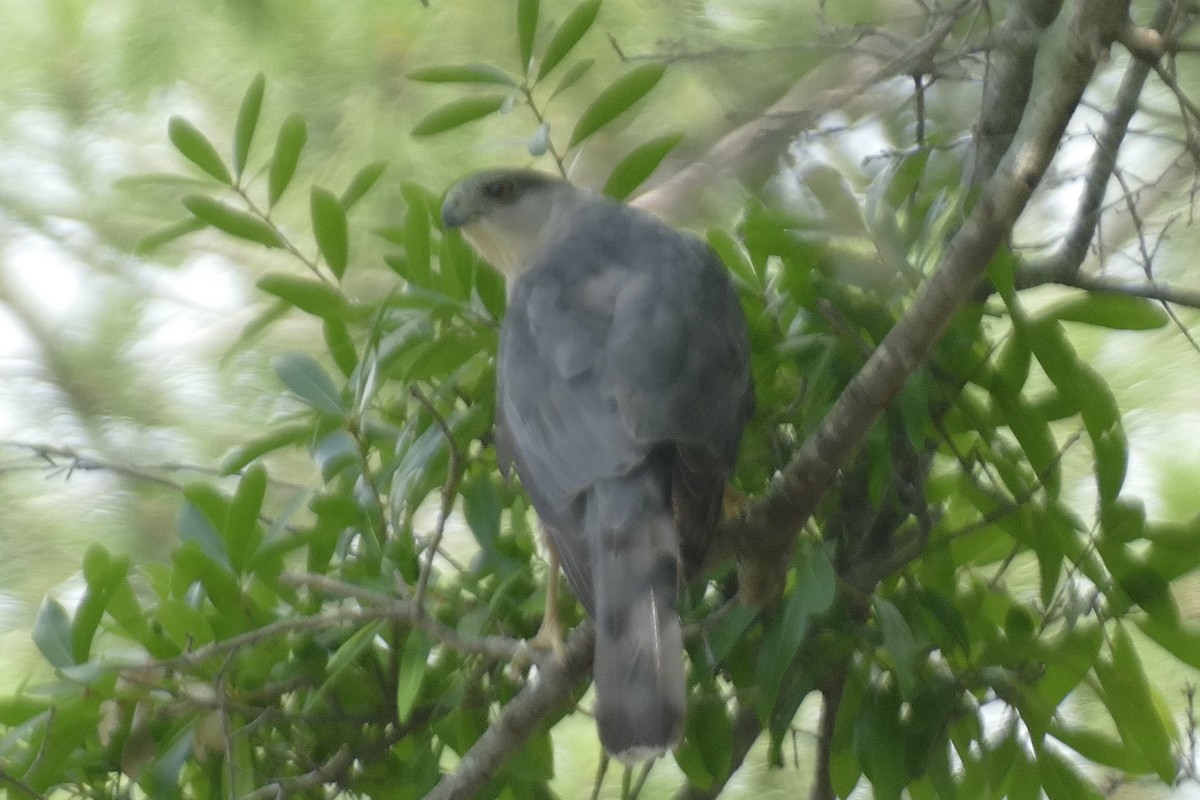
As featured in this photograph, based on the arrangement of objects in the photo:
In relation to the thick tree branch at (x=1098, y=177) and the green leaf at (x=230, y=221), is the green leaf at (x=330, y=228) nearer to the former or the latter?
the green leaf at (x=230, y=221)

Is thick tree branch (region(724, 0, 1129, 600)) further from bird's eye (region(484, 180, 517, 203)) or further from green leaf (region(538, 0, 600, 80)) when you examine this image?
bird's eye (region(484, 180, 517, 203))

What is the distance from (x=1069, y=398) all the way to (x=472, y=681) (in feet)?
2.21

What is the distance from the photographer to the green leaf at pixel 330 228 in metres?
1.54

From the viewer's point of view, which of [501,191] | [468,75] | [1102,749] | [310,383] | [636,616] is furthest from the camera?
[501,191]

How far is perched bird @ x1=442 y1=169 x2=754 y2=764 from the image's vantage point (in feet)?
3.88

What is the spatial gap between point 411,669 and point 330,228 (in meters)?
0.54

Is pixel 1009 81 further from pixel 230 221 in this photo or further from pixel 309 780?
pixel 309 780

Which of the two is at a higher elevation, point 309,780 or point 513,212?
point 513,212

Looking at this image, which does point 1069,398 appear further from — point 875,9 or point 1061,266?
point 875,9

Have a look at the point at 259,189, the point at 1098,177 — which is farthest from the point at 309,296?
the point at 259,189

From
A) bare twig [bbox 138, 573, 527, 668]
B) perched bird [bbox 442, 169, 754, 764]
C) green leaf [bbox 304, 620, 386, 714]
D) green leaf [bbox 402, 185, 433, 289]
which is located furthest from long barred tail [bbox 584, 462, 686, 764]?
green leaf [bbox 402, 185, 433, 289]

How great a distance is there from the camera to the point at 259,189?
250 centimetres

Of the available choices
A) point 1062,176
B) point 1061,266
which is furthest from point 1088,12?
point 1062,176

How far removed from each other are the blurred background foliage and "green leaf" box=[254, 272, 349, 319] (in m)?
0.14
